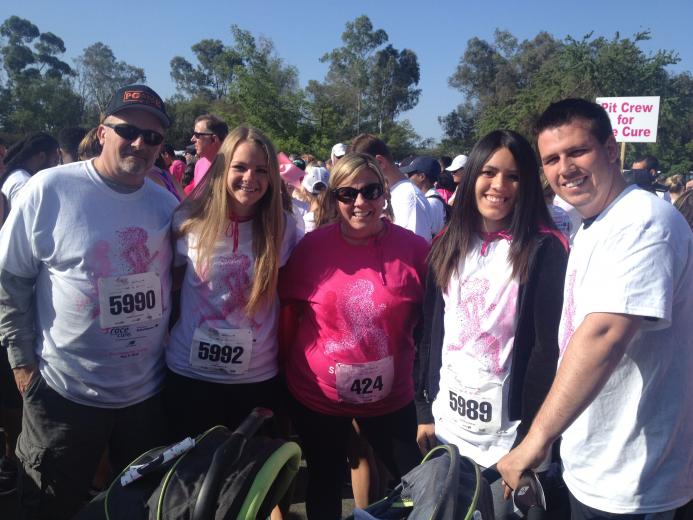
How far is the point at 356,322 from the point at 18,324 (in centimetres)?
151

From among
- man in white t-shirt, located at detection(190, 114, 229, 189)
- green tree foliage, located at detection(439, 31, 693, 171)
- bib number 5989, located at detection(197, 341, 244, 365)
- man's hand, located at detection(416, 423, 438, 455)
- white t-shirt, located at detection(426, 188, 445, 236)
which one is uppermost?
green tree foliage, located at detection(439, 31, 693, 171)

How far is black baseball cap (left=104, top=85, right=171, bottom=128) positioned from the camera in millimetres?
2502

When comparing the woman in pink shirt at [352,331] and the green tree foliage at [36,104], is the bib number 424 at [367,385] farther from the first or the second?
the green tree foliage at [36,104]

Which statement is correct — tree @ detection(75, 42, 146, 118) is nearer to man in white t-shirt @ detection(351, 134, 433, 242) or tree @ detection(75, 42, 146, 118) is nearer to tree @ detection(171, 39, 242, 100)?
tree @ detection(171, 39, 242, 100)

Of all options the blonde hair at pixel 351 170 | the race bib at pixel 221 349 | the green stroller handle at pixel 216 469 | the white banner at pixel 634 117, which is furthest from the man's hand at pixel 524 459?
the white banner at pixel 634 117

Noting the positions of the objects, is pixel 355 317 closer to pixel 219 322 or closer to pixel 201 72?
pixel 219 322

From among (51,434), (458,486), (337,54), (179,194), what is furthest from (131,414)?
(337,54)

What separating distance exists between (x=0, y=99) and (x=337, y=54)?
34.5 m

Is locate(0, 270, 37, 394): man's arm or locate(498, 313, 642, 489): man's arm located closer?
locate(498, 313, 642, 489): man's arm

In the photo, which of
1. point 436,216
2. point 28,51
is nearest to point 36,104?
point 28,51

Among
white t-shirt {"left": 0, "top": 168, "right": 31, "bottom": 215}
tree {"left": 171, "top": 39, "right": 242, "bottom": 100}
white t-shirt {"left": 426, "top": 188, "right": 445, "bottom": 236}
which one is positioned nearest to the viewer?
white t-shirt {"left": 0, "top": 168, "right": 31, "bottom": 215}

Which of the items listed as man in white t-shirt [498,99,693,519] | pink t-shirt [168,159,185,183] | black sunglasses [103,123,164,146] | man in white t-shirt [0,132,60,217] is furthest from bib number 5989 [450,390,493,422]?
pink t-shirt [168,159,185,183]

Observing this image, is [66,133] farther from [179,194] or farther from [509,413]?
[509,413]

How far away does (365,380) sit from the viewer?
2.50m
